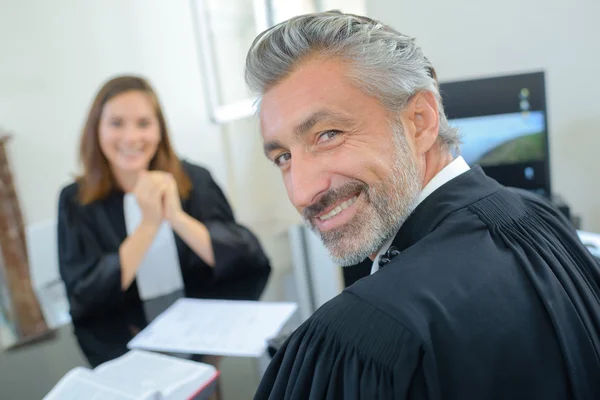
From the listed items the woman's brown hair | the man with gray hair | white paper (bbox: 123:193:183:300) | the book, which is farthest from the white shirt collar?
the woman's brown hair

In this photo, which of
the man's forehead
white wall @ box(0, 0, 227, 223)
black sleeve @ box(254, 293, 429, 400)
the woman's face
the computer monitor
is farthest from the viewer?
white wall @ box(0, 0, 227, 223)

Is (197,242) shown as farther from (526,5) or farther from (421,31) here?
(526,5)

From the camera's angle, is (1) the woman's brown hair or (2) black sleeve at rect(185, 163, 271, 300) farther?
(1) the woman's brown hair

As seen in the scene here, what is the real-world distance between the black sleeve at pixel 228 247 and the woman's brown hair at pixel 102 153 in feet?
0.29

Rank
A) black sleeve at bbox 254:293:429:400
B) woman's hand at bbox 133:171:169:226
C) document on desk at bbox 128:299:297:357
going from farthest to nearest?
woman's hand at bbox 133:171:169:226 < document on desk at bbox 128:299:297:357 < black sleeve at bbox 254:293:429:400

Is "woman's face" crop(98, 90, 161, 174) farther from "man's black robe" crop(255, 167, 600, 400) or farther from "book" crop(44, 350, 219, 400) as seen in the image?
"man's black robe" crop(255, 167, 600, 400)

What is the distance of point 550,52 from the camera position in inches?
86.1

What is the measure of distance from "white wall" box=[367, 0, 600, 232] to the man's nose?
5.75ft

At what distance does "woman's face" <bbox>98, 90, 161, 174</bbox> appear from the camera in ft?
5.71

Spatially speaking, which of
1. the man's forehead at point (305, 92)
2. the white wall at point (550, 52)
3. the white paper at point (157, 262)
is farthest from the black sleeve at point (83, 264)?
the white wall at point (550, 52)

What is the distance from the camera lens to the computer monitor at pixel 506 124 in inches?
73.3

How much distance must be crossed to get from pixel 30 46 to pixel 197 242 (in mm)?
1700

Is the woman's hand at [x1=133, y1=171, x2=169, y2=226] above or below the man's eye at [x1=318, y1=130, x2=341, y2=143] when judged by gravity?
below

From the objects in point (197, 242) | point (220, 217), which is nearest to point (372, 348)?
point (197, 242)
